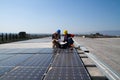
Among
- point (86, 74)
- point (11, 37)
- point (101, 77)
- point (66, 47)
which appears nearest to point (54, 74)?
point (86, 74)

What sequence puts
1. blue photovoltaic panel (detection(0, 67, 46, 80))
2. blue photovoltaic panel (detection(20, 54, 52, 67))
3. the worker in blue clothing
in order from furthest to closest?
the worker in blue clothing < blue photovoltaic panel (detection(20, 54, 52, 67)) < blue photovoltaic panel (detection(0, 67, 46, 80))

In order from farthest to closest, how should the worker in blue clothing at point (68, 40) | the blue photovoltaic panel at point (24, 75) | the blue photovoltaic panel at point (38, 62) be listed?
the worker in blue clothing at point (68, 40)
the blue photovoltaic panel at point (38, 62)
the blue photovoltaic panel at point (24, 75)

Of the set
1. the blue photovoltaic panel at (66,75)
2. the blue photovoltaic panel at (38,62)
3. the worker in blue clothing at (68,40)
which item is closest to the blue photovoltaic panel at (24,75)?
the blue photovoltaic panel at (66,75)

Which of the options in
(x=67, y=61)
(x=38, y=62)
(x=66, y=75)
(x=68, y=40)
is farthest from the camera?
(x=68, y=40)

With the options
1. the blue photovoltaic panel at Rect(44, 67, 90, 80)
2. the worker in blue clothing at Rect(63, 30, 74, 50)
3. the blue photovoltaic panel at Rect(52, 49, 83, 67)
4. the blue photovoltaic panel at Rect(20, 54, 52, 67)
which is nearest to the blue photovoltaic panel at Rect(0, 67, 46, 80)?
the blue photovoltaic panel at Rect(44, 67, 90, 80)

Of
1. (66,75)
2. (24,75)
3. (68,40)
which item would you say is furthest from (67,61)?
(68,40)

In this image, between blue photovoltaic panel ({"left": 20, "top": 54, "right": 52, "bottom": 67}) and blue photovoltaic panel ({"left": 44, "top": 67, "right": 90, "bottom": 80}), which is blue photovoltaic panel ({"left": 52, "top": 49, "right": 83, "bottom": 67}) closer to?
blue photovoltaic panel ({"left": 20, "top": 54, "right": 52, "bottom": 67})

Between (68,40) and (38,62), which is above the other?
(68,40)

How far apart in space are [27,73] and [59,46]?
37.8 feet

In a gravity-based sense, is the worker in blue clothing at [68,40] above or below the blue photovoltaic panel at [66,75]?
above

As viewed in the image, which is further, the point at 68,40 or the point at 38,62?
the point at 68,40

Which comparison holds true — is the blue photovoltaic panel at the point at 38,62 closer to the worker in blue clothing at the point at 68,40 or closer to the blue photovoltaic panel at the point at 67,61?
the blue photovoltaic panel at the point at 67,61

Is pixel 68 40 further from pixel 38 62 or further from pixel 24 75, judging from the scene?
pixel 24 75

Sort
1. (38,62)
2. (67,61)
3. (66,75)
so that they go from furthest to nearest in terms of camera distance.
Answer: (67,61)
(38,62)
(66,75)
